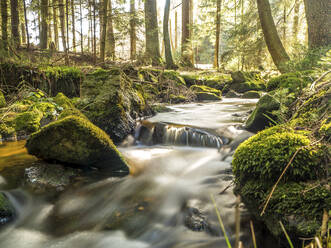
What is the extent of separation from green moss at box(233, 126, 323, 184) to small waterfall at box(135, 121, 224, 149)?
7.79ft

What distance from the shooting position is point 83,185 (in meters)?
3.54

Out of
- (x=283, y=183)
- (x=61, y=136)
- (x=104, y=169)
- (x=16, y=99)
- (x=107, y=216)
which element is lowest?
(x=107, y=216)

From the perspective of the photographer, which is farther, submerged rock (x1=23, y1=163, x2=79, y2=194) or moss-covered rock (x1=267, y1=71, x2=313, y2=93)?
moss-covered rock (x1=267, y1=71, x2=313, y2=93)

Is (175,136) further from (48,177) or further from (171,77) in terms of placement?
(171,77)

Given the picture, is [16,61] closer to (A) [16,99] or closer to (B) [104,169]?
(A) [16,99]

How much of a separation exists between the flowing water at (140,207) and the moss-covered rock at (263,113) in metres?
0.38

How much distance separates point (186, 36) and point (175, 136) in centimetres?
1508

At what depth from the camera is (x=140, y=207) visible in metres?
3.15

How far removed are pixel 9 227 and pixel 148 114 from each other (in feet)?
17.2

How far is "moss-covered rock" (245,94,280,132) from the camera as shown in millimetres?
4695

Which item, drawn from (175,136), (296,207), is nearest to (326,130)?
(296,207)

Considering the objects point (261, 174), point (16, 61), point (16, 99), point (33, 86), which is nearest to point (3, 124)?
point (16, 99)

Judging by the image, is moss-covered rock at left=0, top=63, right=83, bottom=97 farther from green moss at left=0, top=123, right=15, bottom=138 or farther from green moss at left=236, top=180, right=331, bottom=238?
green moss at left=236, top=180, right=331, bottom=238

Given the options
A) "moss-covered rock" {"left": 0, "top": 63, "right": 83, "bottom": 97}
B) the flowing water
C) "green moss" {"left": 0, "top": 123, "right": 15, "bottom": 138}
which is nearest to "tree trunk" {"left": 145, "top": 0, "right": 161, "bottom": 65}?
"moss-covered rock" {"left": 0, "top": 63, "right": 83, "bottom": 97}
